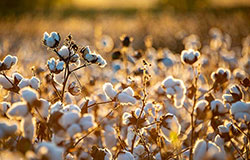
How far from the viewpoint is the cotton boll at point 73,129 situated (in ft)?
2.88

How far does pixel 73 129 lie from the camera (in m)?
0.88

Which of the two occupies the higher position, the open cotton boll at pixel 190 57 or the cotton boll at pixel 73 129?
the open cotton boll at pixel 190 57

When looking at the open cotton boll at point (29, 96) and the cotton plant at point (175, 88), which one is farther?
the cotton plant at point (175, 88)

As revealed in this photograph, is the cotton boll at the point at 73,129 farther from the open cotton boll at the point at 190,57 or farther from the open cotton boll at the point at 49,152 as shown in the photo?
the open cotton boll at the point at 190,57

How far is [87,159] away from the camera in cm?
123

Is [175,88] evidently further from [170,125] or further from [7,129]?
[7,129]

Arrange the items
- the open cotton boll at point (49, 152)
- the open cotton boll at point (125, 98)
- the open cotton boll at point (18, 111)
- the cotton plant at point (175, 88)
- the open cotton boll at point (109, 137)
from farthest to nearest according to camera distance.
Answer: the open cotton boll at point (109, 137)
the cotton plant at point (175, 88)
the open cotton boll at point (125, 98)
the open cotton boll at point (18, 111)
the open cotton boll at point (49, 152)

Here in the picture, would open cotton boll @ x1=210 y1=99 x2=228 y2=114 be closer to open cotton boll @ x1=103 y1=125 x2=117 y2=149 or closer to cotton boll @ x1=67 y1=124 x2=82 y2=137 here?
open cotton boll @ x1=103 y1=125 x2=117 y2=149

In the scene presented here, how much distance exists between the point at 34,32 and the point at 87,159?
8001mm

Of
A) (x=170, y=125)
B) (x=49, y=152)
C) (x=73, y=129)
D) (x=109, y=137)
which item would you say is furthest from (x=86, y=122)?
(x=109, y=137)

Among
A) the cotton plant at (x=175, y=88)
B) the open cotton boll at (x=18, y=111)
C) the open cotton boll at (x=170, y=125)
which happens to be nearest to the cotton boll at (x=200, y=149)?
the open cotton boll at (x=170, y=125)

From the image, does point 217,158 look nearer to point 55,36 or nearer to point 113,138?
point 55,36

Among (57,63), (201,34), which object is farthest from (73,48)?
(201,34)

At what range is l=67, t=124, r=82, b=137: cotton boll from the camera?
88 cm
